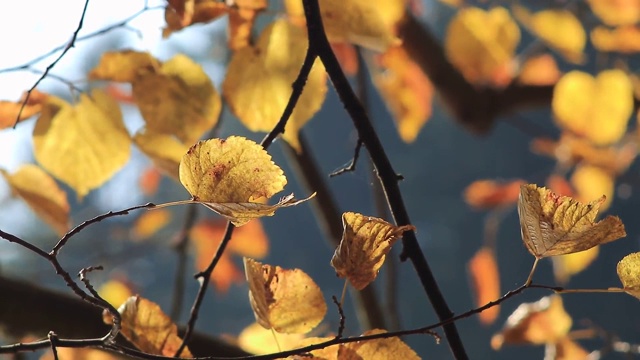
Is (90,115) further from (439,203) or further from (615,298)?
(439,203)

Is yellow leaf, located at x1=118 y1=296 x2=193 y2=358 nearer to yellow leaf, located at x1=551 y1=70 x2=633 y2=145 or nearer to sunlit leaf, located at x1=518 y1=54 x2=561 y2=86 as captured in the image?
yellow leaf, located at x1=551 y1=70 x2=633 y2=145

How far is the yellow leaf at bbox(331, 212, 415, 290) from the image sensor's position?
0.18 m

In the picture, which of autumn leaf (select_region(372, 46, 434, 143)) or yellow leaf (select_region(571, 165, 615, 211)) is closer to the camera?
autumn leaf (select_region(372, 46, 434, 143))

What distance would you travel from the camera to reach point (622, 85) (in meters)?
0.70

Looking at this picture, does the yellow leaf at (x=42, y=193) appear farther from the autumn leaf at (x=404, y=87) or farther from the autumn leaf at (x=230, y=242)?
the autumn leaf at (x=230, y=242)

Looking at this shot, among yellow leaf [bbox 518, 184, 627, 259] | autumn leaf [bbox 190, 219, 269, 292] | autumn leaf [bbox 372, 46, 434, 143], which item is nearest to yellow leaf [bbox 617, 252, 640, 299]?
yellow leaf [bbox 518, 184, 627, 259]

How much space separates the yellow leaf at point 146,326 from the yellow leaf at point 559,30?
74cm

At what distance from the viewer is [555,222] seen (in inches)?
7.0

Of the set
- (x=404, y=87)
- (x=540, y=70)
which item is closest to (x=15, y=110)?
(x=404, y=87)

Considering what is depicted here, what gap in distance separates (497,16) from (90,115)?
0.68 meters

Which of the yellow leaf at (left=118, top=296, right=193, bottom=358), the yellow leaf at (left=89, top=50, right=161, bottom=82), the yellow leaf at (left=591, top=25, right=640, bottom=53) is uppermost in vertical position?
the yellow leaf at (left=89, top=50, right=161, bottom=82)

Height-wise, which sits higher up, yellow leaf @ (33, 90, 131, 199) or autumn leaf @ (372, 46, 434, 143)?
autumn leaf @ (372, 46, 434, 143)

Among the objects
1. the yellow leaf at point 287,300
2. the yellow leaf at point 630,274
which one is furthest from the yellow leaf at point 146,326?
the yellow leaf at point 630,274

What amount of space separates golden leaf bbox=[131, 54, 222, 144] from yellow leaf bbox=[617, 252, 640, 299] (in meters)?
0.18
